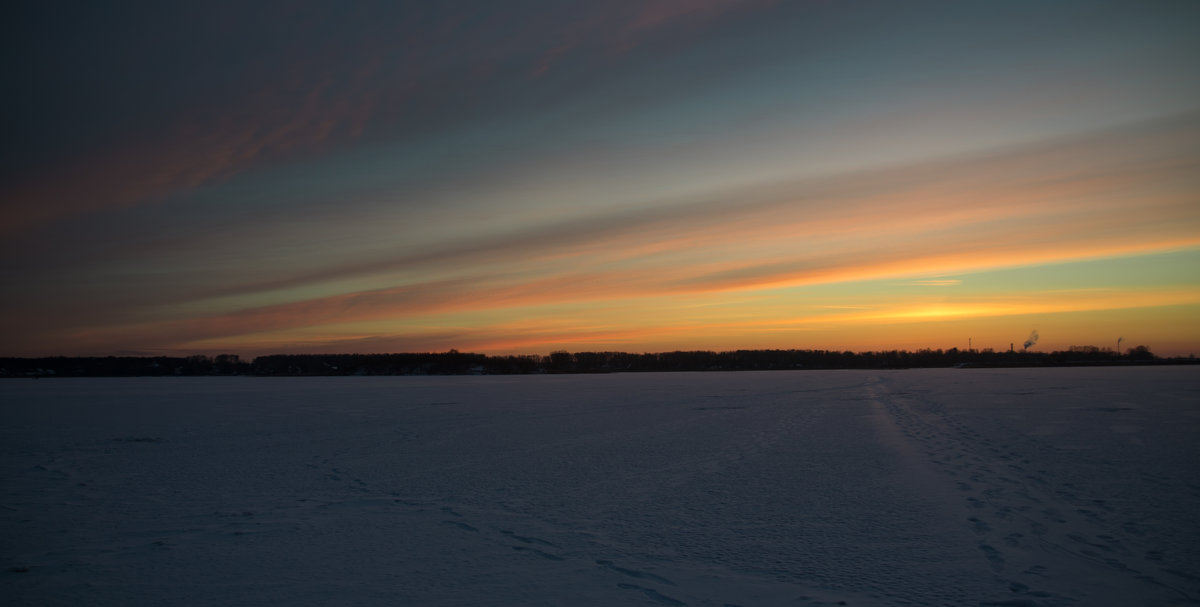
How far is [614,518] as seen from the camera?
7.59 metres

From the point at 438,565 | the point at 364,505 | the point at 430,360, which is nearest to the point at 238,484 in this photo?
the point at 364,505

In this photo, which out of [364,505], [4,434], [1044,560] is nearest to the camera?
[1044,560]

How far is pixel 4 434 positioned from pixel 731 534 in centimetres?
1881

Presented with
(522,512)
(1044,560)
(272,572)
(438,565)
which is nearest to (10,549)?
(272,572)

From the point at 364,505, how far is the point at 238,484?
2.82 metres

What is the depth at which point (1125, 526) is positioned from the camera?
6715mm

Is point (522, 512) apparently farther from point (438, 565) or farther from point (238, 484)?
point (238, 484)

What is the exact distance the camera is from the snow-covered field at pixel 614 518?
524 centimetres

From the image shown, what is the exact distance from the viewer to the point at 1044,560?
224 inches

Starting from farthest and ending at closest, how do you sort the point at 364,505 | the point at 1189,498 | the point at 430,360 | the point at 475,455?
the point at 430,360, the point at 475,455, the point at 364,505, the point at 1189,498

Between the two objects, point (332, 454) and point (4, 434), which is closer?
point (332, 454)

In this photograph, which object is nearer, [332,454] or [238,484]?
[238,484]

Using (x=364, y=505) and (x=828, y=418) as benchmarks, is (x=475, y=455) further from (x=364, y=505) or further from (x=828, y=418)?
(x=828, y=418)

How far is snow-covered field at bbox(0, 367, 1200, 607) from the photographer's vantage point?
17.2 feet
